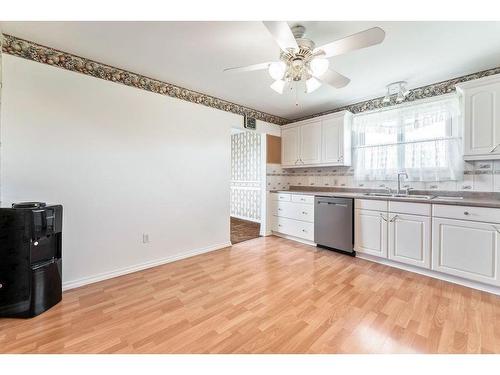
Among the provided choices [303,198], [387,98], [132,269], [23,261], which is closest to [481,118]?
[387,98]

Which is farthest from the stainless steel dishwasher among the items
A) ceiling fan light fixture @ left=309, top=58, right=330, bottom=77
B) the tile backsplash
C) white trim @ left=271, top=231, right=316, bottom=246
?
ceiling fan light fixture @ left=309, top=58, right=330, bottom=77

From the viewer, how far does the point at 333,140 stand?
3.60m

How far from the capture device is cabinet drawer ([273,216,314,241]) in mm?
3568

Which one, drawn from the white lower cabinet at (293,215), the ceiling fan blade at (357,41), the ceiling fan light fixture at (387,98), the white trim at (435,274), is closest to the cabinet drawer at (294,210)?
the white lower cabinet at (293,215)

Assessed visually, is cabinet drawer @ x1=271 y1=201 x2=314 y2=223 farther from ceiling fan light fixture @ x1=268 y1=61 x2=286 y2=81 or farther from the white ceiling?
ceiling fan light fixture @ x1=268 y1=61 x2=286 y2=81

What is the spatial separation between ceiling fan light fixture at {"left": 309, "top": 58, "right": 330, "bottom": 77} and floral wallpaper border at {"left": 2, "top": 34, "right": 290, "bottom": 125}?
1949 mm

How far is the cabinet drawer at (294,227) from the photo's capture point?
3568 millimetres

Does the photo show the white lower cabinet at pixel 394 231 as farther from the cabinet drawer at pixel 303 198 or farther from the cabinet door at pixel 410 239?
the cabinet drawer at pixel 303 198

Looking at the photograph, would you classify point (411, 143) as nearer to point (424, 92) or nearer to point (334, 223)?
point (424, 92)

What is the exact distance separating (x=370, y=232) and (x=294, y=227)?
1.24 m

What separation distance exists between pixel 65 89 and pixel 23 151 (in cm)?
71

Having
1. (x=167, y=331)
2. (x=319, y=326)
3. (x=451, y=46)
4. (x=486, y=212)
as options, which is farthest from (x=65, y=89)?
(x=486, y=212)
